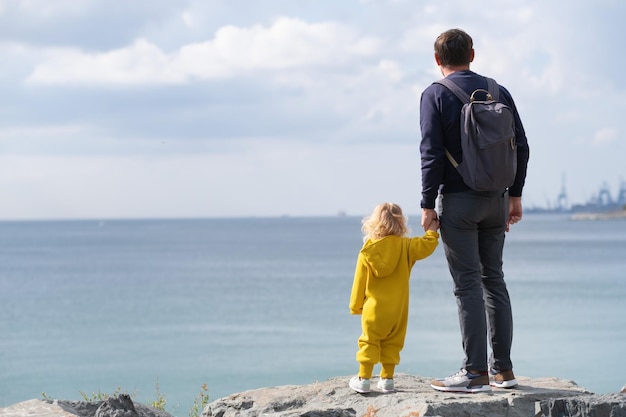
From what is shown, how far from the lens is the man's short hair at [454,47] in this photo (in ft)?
17.3

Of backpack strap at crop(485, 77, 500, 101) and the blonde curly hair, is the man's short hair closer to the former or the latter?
backpack strap at crop(485, 77, 500, 101)

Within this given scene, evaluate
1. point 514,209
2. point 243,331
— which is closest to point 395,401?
point 514,209

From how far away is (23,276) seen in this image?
5406cm

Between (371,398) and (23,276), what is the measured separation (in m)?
51.8

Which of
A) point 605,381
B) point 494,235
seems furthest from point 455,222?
point 605,381

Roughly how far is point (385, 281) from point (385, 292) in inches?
2.6

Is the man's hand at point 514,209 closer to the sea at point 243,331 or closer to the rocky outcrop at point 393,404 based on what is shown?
the rocky outcrop at point 393,404

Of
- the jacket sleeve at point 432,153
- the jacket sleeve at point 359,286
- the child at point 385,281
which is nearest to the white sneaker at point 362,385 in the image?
the child at point 385,281

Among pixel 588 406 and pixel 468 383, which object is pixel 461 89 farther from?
pixel 588 406

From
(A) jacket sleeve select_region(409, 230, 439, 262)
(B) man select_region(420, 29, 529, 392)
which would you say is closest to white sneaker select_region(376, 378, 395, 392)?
(B) man select_region(420, 29, 529, 392)

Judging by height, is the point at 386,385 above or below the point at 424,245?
below

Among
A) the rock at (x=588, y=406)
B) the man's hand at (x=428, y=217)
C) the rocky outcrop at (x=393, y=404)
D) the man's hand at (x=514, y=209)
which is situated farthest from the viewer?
the man's hand at (x=514, y=209)

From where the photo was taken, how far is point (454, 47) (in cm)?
530

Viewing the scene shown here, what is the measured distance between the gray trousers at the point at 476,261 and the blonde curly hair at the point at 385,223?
243 millimetres
